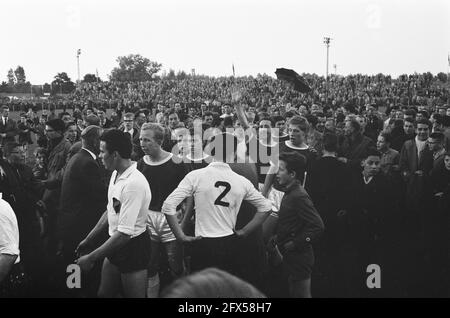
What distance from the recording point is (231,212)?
427cm

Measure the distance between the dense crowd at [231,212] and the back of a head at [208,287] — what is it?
2.34 metres

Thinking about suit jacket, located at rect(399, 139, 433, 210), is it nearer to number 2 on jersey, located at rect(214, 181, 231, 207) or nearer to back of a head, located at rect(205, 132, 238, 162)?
back of a head, located at rect(205, 132, 238, 162)

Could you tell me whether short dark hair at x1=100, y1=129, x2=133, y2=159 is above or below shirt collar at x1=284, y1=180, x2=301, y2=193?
above


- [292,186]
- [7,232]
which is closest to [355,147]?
[292,186]

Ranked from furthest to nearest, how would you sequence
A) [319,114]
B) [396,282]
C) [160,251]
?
1. [319,114]
2. [396,282]
3. [160,251]

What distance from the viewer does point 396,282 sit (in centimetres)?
572

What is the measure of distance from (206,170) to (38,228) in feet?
8.23

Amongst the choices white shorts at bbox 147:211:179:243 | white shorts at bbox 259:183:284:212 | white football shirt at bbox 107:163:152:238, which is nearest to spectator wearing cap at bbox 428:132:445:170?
white shorts at bbox 259:183:284:212

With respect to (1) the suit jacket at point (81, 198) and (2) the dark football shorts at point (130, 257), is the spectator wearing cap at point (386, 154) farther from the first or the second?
(2) the dark football shorts at point (130, 257)

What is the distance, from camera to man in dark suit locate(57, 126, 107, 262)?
5.04m
